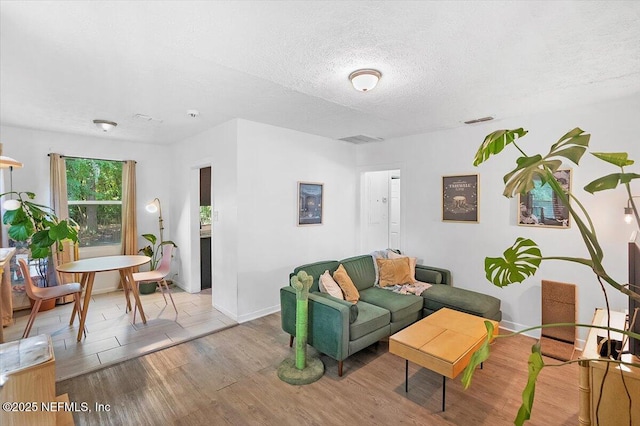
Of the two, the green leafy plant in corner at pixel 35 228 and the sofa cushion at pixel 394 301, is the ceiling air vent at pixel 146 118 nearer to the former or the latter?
the green leafy plant in corner at pixel 35 228

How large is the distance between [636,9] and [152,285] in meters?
6.06

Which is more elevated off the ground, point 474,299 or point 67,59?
point 67,59

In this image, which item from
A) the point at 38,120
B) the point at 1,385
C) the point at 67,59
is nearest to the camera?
the point at 1,385

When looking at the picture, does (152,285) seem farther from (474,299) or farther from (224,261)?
(474,299)

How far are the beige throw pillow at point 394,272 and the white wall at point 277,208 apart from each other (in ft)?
3.86

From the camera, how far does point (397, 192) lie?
6266mm

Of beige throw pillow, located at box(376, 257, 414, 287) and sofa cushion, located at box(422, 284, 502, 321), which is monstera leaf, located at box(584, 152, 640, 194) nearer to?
sofa cushion, located at box(422, 284, 502, 321)

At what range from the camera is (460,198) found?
13.3 ft

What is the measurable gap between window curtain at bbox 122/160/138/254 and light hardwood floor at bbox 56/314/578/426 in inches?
109

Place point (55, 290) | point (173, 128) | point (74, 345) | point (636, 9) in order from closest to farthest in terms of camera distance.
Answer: point (636, 9)
point (74, 345)
point (55, 290)
point (173, 128)

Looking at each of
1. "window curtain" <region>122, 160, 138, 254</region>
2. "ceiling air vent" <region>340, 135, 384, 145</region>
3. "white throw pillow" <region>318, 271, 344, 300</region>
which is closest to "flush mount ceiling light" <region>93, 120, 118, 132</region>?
"window curtain" <region>122, 160, 138, 254</region>

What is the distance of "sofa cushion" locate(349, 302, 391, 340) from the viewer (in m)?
2.75

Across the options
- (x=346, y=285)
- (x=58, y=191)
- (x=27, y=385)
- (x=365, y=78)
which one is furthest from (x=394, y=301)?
(x=58, y=191)

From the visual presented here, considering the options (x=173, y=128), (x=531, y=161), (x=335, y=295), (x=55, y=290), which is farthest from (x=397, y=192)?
(x=55, y=290)
